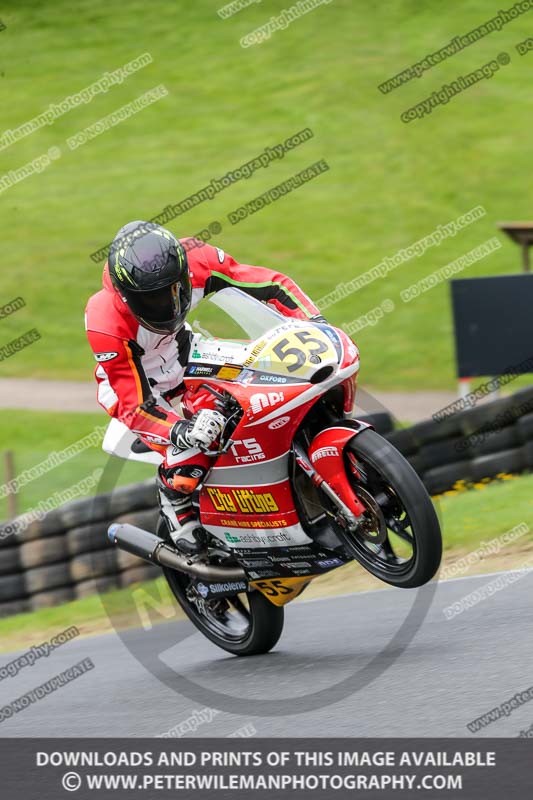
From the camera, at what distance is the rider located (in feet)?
17.1

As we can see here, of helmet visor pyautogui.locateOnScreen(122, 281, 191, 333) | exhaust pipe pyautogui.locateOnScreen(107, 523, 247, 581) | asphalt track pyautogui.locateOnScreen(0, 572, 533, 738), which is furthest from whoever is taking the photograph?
exhaust pipe pyautogui.locateOnScreen(107, 523, 247, 581)

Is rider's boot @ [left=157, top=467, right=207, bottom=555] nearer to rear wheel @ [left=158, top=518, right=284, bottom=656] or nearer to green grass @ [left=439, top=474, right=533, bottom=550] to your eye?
rear wheel @ [left=158, top=518, right=284, bottom=656]

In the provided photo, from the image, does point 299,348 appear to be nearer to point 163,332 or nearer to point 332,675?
point 163,332

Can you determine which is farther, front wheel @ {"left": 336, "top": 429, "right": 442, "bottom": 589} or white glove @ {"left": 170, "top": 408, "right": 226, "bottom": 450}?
white glove @ {"left": 170, "top": 408, "right": 226, "bottom": 450}

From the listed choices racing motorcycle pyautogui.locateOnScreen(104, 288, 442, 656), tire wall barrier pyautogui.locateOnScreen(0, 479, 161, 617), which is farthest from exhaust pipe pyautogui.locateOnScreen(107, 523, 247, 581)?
tire wall barrier pyautogui.locateOnScreen(0, 479, 161, 617)

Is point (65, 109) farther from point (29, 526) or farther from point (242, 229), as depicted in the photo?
point (29, 526)

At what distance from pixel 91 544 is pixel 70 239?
50.8 ft

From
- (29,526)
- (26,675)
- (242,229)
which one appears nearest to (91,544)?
(29,526)

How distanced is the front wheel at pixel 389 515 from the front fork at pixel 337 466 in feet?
0.14

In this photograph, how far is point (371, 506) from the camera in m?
4.90

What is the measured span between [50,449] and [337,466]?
426 inches

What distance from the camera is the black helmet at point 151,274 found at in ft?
17.1

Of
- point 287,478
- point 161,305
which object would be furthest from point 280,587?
point 161,305

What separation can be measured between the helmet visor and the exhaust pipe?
1232 millimetres
